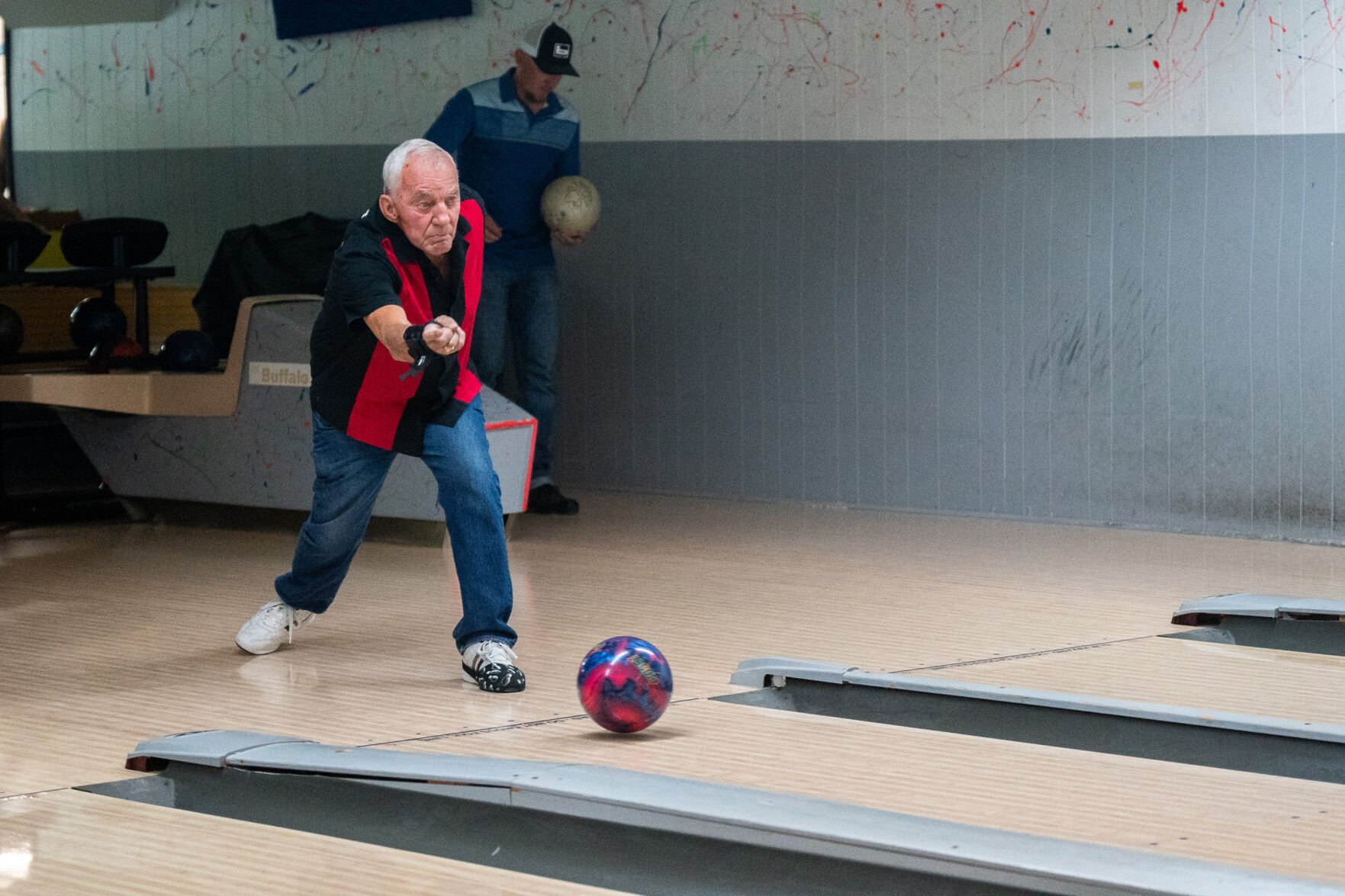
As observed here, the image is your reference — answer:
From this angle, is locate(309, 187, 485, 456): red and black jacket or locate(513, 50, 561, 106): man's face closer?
locate(309, 187, 485, 456): red and black jacket

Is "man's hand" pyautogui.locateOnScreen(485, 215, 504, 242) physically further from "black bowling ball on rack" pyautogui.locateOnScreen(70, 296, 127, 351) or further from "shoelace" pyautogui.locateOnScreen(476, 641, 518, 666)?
"shoelace" pyautogui.locateOnScreen(476, 641, 518, 666)

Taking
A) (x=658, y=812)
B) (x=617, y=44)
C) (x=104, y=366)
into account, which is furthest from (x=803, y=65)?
(x=658, y=812)

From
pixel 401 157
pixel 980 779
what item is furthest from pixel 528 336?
pixel 980 779

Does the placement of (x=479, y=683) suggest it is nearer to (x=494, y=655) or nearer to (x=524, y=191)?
(x=494, y=655)

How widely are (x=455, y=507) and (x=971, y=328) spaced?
3.11 m

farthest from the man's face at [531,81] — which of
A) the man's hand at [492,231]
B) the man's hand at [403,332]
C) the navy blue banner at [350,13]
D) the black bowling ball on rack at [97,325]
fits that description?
the man's hand at [403,332]

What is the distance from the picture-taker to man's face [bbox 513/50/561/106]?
6180 millimetres

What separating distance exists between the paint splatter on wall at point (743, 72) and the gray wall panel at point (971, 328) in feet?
0.39

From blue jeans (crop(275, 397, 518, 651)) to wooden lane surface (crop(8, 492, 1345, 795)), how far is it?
21 cm

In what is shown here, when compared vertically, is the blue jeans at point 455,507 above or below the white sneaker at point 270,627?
above

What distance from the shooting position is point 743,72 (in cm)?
687

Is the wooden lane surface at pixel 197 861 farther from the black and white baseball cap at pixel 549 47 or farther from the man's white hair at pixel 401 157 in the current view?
the black and white baseball cap at pixel 549 47

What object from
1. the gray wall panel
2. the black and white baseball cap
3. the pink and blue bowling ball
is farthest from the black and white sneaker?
the gray wall panel

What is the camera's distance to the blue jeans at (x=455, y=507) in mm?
3842
